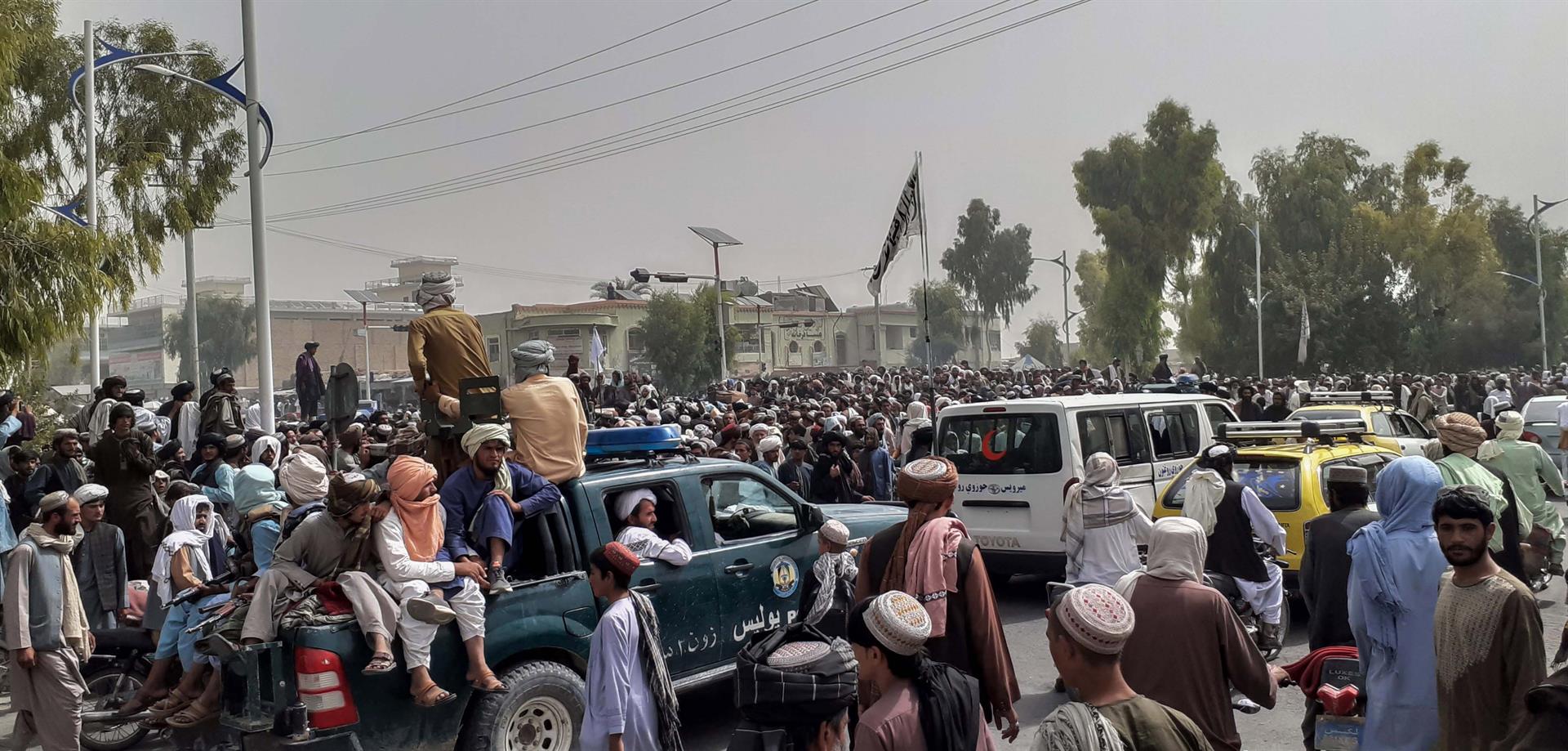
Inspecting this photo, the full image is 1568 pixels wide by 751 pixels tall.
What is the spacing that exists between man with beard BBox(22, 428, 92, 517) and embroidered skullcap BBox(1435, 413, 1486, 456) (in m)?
10.4

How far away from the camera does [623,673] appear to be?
16.1ft

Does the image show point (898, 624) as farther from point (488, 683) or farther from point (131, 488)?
point (131, 488)

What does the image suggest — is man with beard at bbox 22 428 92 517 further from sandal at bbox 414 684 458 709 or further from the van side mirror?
the van side mirror

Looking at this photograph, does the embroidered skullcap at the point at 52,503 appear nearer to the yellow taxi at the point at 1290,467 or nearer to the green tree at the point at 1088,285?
the yellow taxi at the point at 1290,467

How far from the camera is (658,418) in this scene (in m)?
18.2

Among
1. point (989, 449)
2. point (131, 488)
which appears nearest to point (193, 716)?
point (131, 488)

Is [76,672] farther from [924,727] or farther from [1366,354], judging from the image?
[1366,354]

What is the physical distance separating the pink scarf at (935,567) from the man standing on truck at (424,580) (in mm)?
2379

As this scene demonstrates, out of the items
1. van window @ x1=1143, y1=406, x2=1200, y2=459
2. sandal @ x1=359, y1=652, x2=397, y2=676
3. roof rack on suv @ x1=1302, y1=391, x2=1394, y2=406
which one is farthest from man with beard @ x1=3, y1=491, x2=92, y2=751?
roof rack on suv @ x1=1302, y1=391, x2=1394, y2=406

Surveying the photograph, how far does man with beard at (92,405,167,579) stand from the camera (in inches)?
384

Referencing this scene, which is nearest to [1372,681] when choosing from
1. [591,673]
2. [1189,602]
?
[1189,602]

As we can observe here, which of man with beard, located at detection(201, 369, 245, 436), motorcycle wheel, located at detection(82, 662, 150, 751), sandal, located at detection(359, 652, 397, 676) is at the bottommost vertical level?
motorcycle wheel, located at detection(82, 662, 150, 751)

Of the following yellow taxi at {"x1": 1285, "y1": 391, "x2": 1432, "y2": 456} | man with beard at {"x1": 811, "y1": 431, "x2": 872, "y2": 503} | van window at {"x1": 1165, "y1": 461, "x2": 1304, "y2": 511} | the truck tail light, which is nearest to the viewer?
the truck tail light

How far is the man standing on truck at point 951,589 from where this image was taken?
4.79 meters
